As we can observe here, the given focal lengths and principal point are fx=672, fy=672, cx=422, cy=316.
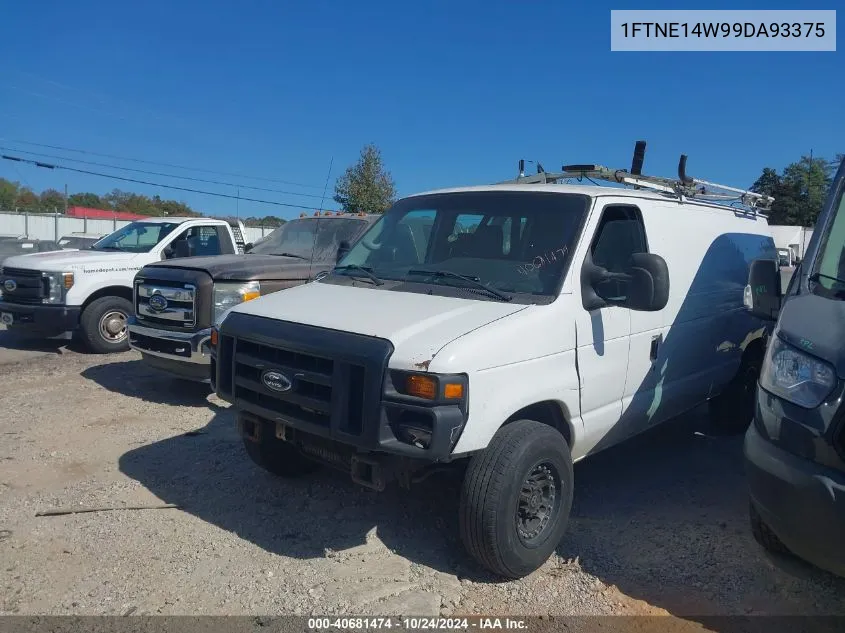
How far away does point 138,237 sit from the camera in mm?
9906

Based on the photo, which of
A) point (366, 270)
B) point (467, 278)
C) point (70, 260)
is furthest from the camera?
point (70, 260)

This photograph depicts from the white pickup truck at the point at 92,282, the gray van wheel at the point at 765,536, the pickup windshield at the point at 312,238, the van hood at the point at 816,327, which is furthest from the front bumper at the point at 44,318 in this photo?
the van hood at the point at 816,327

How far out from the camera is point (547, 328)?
12.0 ft

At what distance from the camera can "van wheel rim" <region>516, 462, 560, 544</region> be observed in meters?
3.61

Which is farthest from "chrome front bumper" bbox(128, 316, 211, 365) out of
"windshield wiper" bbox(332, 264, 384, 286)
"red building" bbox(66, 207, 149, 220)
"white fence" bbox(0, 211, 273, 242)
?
"red building" bbox(66, 207, 149, 220)

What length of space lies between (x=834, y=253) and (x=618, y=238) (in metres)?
1.26

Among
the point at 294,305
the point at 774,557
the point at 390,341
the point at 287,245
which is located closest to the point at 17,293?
the point at 287,245

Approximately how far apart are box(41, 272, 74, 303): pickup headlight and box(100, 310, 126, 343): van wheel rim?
1.89 ft

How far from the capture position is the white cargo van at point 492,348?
3285 mm

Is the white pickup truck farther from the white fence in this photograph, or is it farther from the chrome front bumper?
the white fence

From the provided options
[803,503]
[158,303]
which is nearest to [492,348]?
[803,503]

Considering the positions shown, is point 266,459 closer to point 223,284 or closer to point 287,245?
point 223,284

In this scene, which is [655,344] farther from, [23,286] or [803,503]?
[23,286]

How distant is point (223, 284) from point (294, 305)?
310 centimetres
